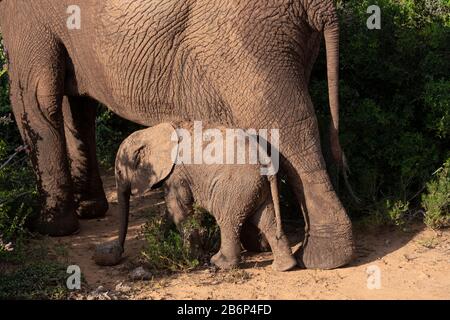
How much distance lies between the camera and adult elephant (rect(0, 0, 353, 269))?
18.4 feet

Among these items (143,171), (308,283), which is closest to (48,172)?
(143,171)

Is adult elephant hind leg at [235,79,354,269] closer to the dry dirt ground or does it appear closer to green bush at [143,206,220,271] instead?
the dry dirt ground

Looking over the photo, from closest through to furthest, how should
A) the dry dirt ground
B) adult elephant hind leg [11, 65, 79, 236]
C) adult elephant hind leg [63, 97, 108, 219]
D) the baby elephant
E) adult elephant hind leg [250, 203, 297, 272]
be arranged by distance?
the dry dirt ground
the baby elephant
adult elephant hind leg [250, 203, 297, 272]
adult elephant hind leg [11, 65, 79, 236]
adult elephant hind leg [63, 97, 108, 219]

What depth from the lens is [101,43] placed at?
20.0ft

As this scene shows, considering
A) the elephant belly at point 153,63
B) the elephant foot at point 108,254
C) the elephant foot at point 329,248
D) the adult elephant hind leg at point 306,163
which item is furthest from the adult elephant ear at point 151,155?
the elephant foot at point 329,248

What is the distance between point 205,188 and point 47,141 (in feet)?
5.35

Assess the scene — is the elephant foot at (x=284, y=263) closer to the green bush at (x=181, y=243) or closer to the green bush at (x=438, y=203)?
the green bush at (x=181, y=243)

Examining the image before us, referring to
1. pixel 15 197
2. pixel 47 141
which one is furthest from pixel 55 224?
pixel 47 141

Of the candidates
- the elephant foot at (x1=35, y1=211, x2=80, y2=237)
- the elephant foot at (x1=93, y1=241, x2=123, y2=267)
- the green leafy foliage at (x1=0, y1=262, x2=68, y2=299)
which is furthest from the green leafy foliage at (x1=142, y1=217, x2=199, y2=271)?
the elephant foot at (x1=35, y1=211, x2=80, y2=237)

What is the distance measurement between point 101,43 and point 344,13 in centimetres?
284

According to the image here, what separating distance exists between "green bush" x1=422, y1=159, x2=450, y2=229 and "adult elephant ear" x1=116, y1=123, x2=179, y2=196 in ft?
7.75

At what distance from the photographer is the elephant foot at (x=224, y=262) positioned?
18.7 feet

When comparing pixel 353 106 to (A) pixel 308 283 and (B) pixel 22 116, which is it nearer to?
(A) pixel 308 283

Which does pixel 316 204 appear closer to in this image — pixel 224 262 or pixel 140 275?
pixel 224 262
